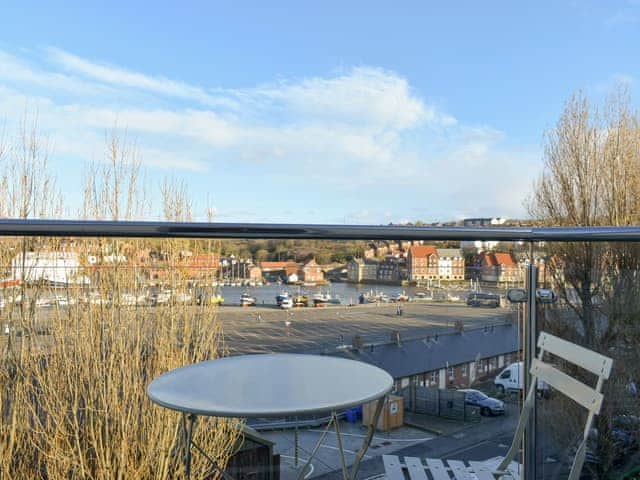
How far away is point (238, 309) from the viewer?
2463 millimetres

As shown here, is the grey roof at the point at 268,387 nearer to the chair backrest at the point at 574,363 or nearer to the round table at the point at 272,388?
the round table at the point at 272,388

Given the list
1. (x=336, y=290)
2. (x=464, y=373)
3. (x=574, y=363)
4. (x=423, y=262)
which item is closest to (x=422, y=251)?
(x=423, y=262)

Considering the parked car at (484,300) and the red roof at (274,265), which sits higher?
the red roof at (274,265)

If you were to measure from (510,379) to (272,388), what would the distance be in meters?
1.16

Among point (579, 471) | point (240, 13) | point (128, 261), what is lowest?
point (579, 471)

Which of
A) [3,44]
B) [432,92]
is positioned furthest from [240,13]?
[432,92]

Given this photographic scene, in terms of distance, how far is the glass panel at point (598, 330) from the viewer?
2.03 meters

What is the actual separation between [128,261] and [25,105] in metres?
2.43

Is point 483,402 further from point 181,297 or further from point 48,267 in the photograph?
point 48,267

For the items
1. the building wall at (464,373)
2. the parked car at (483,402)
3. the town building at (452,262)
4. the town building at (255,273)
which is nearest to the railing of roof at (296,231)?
the town building at (452,262)

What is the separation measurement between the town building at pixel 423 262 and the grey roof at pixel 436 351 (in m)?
0.28

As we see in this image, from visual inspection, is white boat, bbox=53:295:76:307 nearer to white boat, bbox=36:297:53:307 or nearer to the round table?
white boat, bbox=36:297:53:307

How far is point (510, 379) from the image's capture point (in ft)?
7.09

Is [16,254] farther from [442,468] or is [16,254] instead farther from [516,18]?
[516,18]
